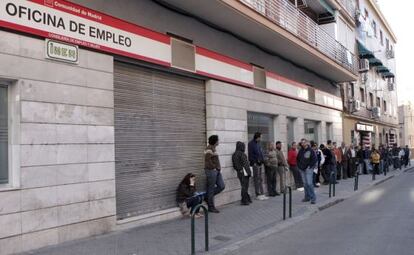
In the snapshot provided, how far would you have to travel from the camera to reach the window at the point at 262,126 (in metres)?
14.7


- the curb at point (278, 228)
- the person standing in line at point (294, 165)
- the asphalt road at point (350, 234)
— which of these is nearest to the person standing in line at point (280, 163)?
the person standing in line at point (294, 165)

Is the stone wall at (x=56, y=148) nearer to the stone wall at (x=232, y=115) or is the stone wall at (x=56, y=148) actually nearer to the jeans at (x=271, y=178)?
the stone wall at (x=232, y=115)

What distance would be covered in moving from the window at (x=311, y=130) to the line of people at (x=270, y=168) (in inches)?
41.8

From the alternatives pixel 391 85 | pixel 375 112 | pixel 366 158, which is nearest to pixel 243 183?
pixel 366 158

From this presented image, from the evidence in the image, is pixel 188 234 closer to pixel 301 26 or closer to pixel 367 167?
pixel 301 26

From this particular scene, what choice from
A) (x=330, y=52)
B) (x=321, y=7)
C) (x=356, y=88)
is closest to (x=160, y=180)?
(x=330, y=52)

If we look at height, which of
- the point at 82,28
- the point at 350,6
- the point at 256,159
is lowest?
the point at 256,159

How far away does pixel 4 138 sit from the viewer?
6992 mm

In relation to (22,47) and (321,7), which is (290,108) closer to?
(321,7)

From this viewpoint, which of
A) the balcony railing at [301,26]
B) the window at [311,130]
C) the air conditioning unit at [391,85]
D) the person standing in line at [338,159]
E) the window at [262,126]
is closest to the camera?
the balcony railing at [301,26]

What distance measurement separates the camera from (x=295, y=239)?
8.23 meters

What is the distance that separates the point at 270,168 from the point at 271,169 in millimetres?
53

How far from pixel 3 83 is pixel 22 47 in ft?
1.99

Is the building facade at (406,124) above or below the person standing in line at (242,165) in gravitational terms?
above
